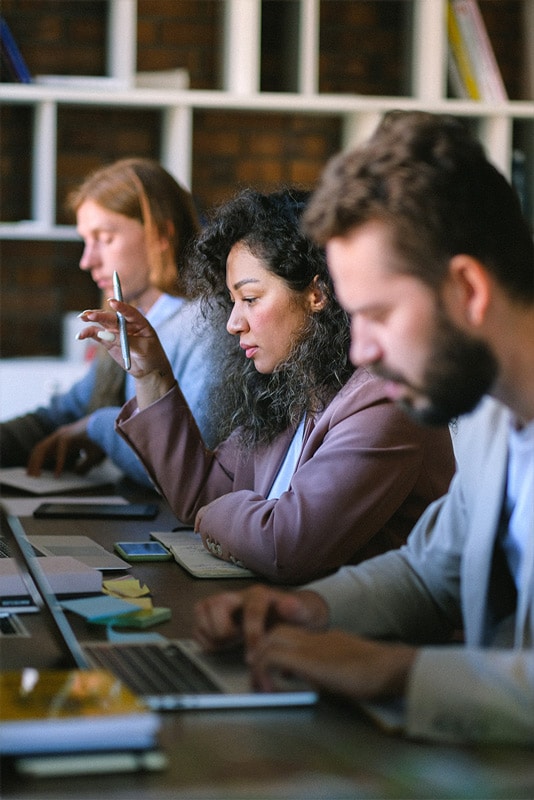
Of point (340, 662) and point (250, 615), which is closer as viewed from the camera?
point (340, 662)

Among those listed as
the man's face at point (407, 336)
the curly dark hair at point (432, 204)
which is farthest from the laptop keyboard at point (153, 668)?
the curly dark hair at point (432, 204)

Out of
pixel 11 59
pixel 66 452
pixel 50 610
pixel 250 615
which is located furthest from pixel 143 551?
pixel 11 59

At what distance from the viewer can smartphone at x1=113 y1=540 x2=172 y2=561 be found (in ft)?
5.90

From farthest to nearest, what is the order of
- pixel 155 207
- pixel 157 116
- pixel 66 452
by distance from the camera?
pixel 157 116 → pixel 155 207 → pixel 66 452

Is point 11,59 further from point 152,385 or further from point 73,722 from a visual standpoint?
point 73,722

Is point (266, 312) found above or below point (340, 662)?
above

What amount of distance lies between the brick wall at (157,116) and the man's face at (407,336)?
2.85 m

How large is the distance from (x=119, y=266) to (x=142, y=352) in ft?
3.50

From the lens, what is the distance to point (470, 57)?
3791 mm

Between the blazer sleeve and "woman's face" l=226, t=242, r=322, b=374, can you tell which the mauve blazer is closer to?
the blazer sleeve

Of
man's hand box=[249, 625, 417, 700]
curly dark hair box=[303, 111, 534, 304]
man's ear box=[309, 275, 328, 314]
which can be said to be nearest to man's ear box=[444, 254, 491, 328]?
curly dark hair box=[303, 111, 534, 304]

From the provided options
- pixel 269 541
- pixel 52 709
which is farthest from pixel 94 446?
pixel 52 709

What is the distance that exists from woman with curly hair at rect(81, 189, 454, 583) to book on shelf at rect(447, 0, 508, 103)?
1974 millimetres

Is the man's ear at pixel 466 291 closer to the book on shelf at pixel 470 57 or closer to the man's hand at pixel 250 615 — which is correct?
the man's hand at pixel 250 615
